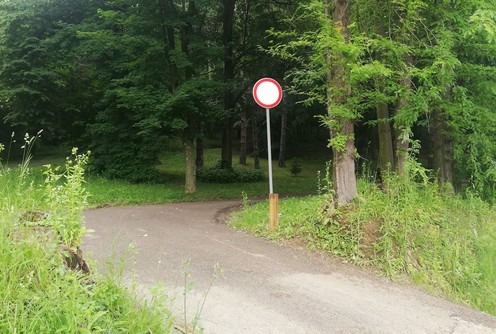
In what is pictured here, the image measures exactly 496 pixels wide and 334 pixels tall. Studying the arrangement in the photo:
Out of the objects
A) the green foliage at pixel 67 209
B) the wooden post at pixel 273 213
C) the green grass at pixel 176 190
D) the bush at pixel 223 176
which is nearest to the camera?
the green foliage at pixel 67 209

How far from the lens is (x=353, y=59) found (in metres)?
6.21

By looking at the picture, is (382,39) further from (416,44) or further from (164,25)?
(164,25)

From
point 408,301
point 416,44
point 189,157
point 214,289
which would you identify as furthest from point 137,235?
point 189,157

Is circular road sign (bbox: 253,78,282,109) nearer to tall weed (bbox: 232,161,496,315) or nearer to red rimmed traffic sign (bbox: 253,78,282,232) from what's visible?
red rimmed traffic sign (bbox: 253,78,282,232)

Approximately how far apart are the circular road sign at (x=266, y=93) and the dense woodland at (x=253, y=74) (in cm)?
39

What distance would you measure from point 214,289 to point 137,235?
323cm

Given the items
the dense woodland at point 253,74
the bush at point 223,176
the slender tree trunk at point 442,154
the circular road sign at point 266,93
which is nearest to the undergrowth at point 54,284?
the circular road sign at point 266,93

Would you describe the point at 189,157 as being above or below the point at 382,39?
below

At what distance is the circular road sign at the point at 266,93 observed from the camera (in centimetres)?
737

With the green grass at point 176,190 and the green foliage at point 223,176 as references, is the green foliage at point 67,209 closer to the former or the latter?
the green grass at point 176,190

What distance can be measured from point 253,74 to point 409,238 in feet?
44.3

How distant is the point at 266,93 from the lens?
7422 mm

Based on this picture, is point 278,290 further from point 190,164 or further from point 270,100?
point 190,164

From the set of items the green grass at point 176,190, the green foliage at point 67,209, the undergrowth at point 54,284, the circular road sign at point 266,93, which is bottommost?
the green grass at point 176,190
